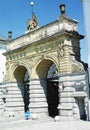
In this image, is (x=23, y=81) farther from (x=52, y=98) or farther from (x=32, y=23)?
(x=32, y=23)

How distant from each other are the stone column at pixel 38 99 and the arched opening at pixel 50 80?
1.69 ft

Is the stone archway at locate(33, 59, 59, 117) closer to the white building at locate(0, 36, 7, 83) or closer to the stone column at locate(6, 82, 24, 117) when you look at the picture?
the stone column at locate(6, 82, 24, 117)

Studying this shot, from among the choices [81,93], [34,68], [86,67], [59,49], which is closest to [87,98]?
[81,93]

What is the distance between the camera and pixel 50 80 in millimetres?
27438

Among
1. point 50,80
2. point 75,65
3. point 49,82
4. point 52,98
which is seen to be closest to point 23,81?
point 49,82

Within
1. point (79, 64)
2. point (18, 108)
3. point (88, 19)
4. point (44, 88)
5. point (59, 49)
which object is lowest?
point (18, 108)

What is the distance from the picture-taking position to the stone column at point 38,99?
2550 centimetres

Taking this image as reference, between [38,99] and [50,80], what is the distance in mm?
2673

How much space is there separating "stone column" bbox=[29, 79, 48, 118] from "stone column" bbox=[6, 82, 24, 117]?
11.3 ft

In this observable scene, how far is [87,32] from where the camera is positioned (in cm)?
2091

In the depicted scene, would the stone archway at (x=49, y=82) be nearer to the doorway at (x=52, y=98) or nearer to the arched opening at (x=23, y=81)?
the doorway at (x=52, y=98)

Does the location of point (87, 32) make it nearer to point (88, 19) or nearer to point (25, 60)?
point (88, 19)

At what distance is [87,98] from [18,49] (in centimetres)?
1080

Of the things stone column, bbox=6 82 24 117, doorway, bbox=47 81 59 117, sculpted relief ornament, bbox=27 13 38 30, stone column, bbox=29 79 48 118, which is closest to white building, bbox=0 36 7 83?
stone column, bbox=6 82 24 117
